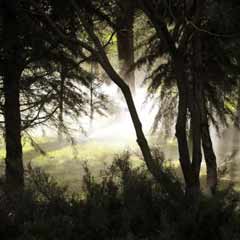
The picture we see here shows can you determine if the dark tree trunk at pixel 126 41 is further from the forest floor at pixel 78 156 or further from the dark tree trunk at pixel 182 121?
the forest floor at pixel 78 156

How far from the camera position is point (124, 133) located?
14.0 m

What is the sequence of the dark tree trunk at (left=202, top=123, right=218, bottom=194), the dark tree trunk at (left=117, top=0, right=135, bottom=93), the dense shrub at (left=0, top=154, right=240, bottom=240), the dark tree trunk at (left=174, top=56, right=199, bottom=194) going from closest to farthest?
the dense shrub at (left=0, top=154, right=240, bottom=240) < the dark tree trunk at (left=174, top=56, right=199, bottom=194) < the dark tree trunk at (left=117, top=0, right=135, bottom=93) < the dark tree trunk at (left=202, top=123, right=218, bottom=194)

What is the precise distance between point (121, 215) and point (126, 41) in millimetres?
3950

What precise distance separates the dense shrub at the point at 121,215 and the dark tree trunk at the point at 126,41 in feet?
7.60

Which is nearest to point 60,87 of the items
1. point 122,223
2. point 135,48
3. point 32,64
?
point 32,64

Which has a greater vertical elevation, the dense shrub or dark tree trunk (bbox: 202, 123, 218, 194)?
dark tree trunk (bbox: 202, 123, 218, 194)

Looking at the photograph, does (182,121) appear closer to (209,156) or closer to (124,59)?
(209,156)

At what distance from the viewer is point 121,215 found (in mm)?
2807

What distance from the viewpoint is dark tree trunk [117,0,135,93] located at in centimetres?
503

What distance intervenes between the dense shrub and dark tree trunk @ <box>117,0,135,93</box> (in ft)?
7.60

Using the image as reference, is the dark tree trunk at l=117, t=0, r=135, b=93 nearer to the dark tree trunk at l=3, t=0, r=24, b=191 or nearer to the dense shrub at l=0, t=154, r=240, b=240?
the dark tree trunk at l=3, t=0, r=24, b=191

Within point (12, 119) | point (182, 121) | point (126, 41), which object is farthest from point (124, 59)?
point (182, 121)

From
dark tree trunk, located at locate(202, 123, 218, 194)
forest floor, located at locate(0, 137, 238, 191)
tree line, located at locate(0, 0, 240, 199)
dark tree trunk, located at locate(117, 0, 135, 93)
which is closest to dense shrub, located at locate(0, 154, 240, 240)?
tree line, located at locate(0, 0, 240, 199)

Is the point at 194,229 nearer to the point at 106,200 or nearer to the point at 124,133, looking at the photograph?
the point at 106,200
